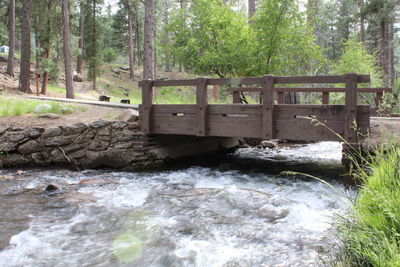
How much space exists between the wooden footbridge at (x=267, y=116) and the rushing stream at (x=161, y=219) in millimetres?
1259

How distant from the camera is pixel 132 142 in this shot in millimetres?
9922

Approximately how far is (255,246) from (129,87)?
32941 mm

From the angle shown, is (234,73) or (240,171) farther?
(234,73)

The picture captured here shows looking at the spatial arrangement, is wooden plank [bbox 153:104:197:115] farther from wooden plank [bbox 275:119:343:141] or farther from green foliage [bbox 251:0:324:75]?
green foliage [bbox 251:0:324:75]

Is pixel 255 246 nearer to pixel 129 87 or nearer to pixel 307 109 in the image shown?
pixel 307 109

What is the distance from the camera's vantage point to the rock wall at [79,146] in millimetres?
9422

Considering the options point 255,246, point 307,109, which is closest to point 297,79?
point 307,109

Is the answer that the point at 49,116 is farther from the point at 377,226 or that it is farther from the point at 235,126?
the point at 377,226

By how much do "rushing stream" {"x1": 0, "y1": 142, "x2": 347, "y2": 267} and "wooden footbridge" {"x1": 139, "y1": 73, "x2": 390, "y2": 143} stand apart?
1259 millimetres

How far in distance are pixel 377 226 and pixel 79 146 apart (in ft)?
27.6

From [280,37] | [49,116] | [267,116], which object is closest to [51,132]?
[49,116]

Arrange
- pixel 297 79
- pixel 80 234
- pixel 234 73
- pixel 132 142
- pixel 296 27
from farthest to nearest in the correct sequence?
pixel 234 73
pixel 296 27
pixel 132 142
pixel 297 79
pixel 80 234

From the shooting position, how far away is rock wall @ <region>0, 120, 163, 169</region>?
371 inches

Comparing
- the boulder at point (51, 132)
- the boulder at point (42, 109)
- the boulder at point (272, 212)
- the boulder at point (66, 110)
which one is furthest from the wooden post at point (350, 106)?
the boulder at point (42, 109)
